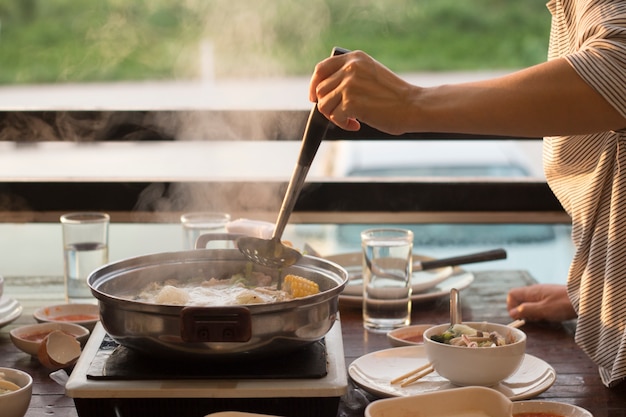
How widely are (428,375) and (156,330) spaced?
53 centimetres

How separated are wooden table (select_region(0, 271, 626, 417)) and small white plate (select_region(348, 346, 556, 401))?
0.03m

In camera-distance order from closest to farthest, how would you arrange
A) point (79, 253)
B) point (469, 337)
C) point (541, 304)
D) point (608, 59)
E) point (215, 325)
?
point (215, 325) → point (608, 59) → point (469, 337) → point (541, 304) → point (79, 253)

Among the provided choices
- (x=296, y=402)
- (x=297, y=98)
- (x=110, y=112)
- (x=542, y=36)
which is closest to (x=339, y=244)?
(x=110, y=112)

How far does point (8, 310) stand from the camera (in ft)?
6.47

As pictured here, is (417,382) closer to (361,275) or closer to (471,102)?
(471,102)

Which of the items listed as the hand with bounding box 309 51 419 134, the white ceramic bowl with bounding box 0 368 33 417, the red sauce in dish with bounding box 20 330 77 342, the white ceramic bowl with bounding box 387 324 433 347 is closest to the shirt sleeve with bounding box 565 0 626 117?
the hand with bounding box 309 51 419 134

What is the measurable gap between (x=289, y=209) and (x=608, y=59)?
24.6 inches

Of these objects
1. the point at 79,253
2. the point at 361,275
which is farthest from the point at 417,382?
the point at 79,253

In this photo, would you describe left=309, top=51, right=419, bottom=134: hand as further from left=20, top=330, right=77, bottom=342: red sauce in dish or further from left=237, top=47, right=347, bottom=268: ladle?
left=20, top=330, right=77, bottom=342: red sauce in dish

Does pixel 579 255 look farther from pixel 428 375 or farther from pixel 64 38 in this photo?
pixel 64 38

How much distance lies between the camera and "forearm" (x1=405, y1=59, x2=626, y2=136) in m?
1.41

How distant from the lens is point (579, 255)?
174 centimetres

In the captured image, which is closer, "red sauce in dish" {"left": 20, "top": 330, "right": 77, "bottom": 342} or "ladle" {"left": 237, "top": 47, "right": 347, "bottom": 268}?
"ladle" {"left": 237, "top": 47, "right": 347, "bottom": 268}

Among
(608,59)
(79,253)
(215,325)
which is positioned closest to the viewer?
(215,325)
